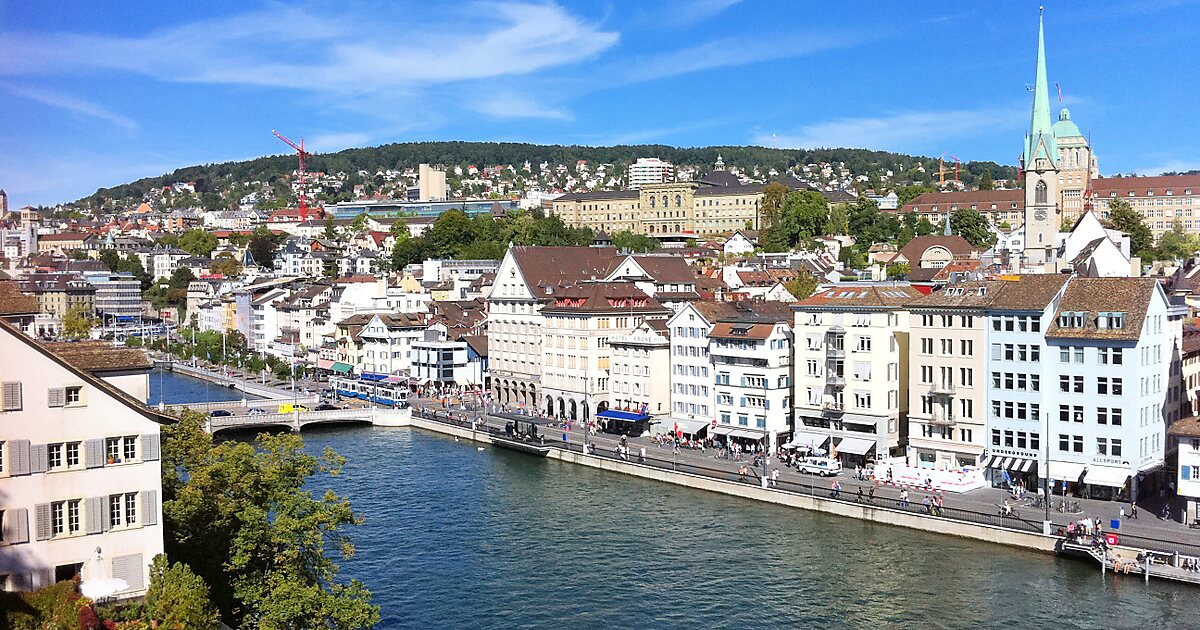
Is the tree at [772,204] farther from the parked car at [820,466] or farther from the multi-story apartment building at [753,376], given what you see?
the parked car at [820,466]

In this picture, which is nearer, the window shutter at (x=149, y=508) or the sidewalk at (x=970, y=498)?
the window shutter at (x=149, y=508)

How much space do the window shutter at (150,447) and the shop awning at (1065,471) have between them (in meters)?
36.2

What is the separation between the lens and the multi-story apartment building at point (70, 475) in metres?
25.1

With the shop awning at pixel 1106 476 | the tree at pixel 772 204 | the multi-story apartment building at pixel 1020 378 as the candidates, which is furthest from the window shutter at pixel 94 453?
the tree at pixel 772 204

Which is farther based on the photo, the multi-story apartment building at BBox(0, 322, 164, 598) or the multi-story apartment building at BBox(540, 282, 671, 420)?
the multi-story apartment building at BBox(540, 282, 671, 420)

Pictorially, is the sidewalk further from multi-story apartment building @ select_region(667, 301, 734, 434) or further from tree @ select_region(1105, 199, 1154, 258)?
tree @ select_region(1105, 199, 1154, 258)

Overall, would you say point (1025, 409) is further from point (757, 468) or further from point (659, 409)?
point (659, 409)

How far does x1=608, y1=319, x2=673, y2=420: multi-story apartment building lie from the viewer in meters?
72.8

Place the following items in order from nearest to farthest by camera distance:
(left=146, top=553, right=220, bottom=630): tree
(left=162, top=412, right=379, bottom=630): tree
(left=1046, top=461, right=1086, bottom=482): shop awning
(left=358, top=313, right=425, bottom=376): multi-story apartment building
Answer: (left=146, top=553, right=220, bottom=630): tree, (left=162, top=412, right=379, bottom=630): tree, (left=1046, top=461, right=1086, bottom=482): shop awning, (left=358, top=313, right=425, bottom=376): multi-story apartment building

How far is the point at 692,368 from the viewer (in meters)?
69.2

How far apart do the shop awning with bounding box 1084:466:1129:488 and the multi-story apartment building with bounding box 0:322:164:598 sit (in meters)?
36.8

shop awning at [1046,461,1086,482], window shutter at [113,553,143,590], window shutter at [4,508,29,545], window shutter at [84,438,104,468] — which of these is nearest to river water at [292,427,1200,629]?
shop awning at [1046,461,1086,482]

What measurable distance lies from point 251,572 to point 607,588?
14.8 metres

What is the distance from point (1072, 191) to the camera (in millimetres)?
138750
